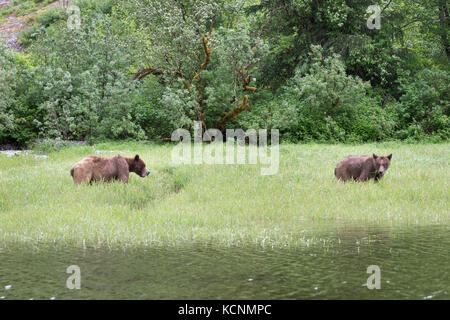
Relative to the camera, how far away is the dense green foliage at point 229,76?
28594 millimetres

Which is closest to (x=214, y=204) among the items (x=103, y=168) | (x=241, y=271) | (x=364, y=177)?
(x=103, y=168)

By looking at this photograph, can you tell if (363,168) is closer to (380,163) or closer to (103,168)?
(380,163)

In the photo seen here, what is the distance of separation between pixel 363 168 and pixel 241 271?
8640 mm

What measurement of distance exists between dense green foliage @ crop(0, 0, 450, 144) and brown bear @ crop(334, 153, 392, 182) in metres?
13.9

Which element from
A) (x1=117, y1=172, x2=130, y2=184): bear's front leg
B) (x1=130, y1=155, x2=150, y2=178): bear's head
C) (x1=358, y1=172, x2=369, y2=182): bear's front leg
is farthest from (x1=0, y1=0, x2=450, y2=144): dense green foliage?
→ (x1=358, y1=172, x2=369, y2=182): bear's front leg

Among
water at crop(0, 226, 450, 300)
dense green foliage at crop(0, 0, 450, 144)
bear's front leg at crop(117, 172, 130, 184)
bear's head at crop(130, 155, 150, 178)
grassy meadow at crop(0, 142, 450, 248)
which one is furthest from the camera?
dense green foliage at crop(0, 0, 450, 144)

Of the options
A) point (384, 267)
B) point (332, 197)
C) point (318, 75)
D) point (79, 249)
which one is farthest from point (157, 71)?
point (384, 267)

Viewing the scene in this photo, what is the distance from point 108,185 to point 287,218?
17.7ft

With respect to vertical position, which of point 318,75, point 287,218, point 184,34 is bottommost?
point 287,218

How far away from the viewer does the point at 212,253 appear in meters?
8.48

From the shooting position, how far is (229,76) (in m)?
30.0

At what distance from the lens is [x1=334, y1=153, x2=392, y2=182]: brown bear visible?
14.7m

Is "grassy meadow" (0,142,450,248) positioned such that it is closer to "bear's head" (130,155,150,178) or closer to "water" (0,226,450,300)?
"bear's head" (130,155,150,178)
